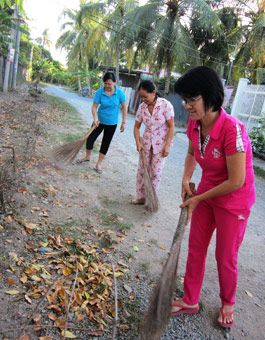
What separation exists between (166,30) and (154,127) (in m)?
14.9

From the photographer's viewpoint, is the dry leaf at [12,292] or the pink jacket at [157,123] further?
the pink jacket at [157,123]

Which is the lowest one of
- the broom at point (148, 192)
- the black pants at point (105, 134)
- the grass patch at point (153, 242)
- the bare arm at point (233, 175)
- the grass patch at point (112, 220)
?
the grass patch at point (153, 242)

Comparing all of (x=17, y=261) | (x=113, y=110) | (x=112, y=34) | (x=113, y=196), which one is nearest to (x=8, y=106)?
(x=113, y=110)

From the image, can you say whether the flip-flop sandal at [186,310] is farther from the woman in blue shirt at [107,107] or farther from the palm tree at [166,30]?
the palm tree at [166,30]

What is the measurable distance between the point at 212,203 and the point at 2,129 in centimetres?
606

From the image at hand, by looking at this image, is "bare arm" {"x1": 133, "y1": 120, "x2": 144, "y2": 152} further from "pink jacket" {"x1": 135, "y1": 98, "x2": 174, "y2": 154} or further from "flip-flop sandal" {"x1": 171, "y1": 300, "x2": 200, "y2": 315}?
"flip-flop sandal" {"x1": 171, "y1": 300, "x2": 200, "y2": 315}

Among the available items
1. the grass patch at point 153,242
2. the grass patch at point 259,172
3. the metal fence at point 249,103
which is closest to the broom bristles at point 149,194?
the grass patch at point 153,242

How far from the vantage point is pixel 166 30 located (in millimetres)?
16703

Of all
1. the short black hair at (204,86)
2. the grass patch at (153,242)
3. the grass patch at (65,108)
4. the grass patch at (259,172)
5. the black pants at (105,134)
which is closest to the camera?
the short black hair at (204,86)

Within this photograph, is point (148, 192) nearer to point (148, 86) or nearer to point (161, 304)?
point (148, 86)

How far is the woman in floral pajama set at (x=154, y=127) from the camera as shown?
11.7 feet

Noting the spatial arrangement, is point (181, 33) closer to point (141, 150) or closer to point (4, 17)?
point (4, 17)

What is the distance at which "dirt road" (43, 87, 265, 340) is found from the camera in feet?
7.86

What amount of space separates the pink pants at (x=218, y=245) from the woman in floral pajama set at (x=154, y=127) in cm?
175
